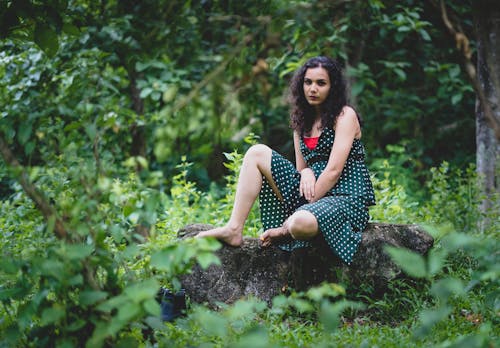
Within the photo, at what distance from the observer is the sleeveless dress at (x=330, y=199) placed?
3.11m

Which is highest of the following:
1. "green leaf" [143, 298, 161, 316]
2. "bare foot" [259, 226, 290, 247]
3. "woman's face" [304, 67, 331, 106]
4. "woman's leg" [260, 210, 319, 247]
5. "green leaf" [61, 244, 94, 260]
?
"woman's face" [304, 67, 331, 106]

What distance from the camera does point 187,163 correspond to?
4852mm

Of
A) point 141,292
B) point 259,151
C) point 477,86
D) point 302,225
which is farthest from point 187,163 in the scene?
point 477,86

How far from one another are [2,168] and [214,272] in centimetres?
214

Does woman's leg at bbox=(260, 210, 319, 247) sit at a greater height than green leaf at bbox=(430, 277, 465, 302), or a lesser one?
lesser

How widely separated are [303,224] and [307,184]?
1.31ft

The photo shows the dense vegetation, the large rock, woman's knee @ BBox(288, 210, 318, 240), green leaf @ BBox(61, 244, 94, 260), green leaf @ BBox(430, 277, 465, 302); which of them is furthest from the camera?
the large rock

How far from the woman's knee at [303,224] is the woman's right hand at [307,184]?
0.92ft

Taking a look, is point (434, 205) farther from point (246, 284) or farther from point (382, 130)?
point (382, 130)

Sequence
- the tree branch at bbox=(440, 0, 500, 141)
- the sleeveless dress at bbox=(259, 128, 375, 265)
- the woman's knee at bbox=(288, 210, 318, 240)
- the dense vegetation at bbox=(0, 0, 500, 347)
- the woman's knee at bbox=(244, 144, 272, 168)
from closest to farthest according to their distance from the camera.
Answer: the tree branch at bbox=(440, 0, 500, 141) → the dense vegetation at bbox=(0, 0, 500, 347) → the woman's knee at bbox=(288, 210, 318, 240) → the sleeveless dress at bbox=(259, 128, 375, 265) → the woman's knee at bbox=(244, 144, 272, 168)

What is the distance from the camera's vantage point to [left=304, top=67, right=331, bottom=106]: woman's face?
11.6 ft

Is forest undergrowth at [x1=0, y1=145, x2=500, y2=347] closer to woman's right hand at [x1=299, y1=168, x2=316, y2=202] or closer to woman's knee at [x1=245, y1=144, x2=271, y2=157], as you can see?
woman's right hand at [x1=299, y1=168, x2=316, y2=202]

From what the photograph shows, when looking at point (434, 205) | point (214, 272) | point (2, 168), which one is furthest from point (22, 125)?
point (434, 205)

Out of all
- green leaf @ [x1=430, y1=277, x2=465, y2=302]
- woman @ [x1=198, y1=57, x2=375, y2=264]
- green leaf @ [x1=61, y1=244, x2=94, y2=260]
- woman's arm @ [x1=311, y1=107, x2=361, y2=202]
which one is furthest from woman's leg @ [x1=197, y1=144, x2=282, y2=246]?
green leaf @ [x1=430, y1=277, x2=465, y2=302]
